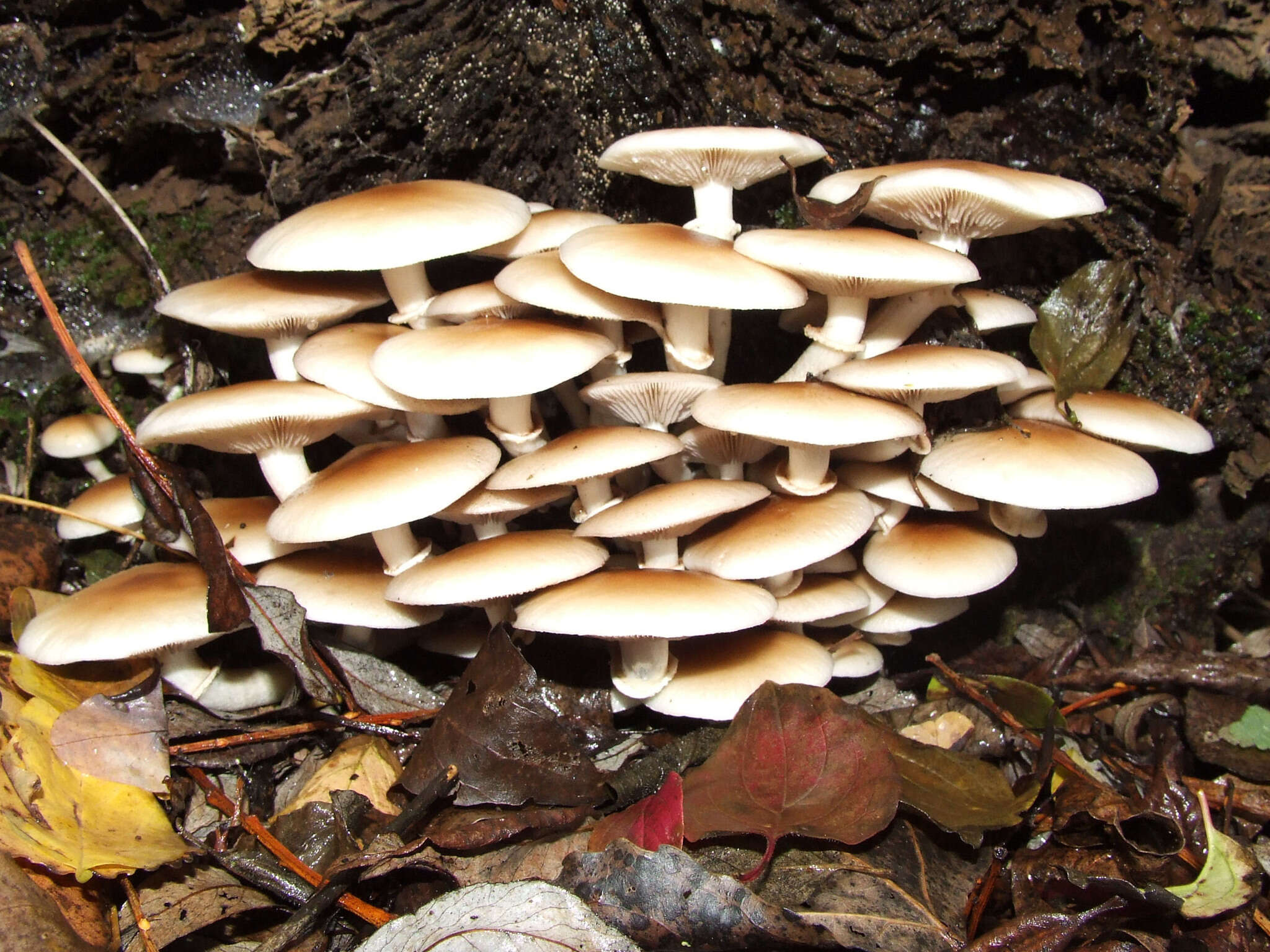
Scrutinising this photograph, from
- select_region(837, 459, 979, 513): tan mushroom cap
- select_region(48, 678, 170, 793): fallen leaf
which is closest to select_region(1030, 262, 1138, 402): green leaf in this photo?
select_region(837, 459, 979, 513): tan mushroom cap

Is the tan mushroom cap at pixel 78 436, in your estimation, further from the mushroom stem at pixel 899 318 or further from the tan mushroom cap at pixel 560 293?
the mushroom stem at pixel 899 318

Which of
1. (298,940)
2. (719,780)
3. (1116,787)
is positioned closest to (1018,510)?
(1116,787)

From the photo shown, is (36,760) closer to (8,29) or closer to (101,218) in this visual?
(101,218)

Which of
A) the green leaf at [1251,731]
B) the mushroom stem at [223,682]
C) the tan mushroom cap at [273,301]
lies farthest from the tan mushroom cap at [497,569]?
the green leaf at [1251,731]

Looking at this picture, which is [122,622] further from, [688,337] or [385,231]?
[688,337]

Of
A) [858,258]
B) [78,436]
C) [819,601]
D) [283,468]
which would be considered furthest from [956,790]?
[78,436]

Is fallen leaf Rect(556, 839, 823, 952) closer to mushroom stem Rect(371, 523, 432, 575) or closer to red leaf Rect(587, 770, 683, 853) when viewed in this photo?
red leaf Rect(587, 770, 683, 853)
